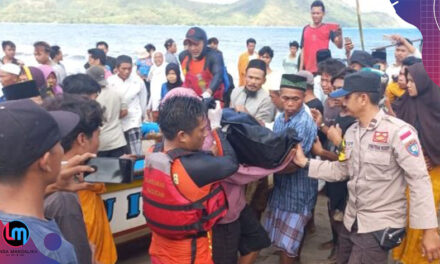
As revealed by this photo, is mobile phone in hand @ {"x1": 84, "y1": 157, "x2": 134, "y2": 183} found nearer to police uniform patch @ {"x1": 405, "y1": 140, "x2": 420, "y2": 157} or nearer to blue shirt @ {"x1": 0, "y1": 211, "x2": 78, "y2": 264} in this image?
blue shirt @ {"x1": 0, "y1": 211, "x2": 78, "y2": 264}

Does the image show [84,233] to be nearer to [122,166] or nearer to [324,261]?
[122,166]

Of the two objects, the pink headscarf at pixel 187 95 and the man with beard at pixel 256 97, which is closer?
the pink headscarf at pixel 187 95

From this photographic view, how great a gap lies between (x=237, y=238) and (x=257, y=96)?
2038mm

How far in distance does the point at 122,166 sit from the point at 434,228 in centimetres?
197

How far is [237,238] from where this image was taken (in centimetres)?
353

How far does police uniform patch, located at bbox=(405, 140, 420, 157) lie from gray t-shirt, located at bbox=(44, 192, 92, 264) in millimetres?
2021

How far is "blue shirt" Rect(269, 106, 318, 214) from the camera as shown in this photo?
3.88 meters

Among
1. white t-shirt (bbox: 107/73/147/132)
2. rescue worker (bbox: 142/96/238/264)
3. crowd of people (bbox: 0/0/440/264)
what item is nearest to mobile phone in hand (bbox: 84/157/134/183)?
crowd of people (bbox: 0/0/440/264)

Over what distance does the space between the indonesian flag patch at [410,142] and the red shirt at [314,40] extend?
4758 mm

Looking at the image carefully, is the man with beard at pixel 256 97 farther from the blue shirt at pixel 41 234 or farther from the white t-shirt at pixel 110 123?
the blue shirt at pixel 41 234

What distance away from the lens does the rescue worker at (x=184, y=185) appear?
2.71 metres

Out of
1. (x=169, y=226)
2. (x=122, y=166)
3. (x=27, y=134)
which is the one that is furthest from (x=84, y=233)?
(x=27, y=134)

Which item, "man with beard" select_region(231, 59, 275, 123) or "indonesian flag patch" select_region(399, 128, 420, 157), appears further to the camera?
"man with beard" select_region(231, 59, 275, 123)

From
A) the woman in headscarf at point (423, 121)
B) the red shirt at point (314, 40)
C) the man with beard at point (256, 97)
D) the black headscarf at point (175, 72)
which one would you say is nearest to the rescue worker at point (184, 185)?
the woman in headscarf at point (423, 121)
